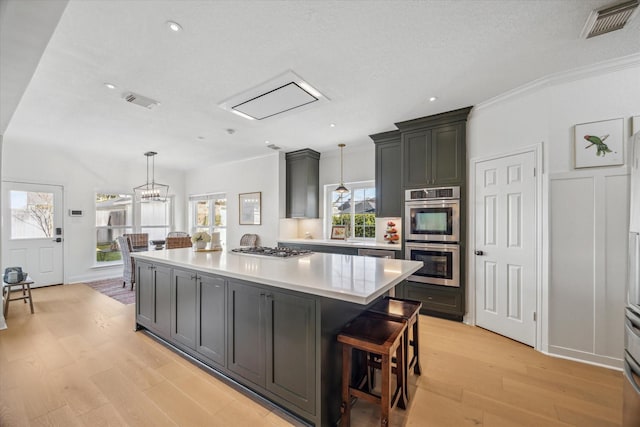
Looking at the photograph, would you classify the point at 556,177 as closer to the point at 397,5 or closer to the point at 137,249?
the point at 397,5

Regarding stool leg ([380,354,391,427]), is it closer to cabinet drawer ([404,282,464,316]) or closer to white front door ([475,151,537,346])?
white front door ([475,151,537,346])

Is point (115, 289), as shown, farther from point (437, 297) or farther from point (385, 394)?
point (437, 297)

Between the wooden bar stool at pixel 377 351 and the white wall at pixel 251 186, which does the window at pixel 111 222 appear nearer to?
the white wall at pixel 251 186

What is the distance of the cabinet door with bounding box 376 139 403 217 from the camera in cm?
416

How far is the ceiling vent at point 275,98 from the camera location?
2.59 metres

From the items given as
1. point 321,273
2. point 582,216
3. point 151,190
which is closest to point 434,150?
point 582,216

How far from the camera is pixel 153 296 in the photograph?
2.89 meters

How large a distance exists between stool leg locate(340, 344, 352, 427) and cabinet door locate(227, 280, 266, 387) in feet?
1.95

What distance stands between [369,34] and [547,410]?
2.98 meters

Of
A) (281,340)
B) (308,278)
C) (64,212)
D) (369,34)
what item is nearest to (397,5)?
(369,34)

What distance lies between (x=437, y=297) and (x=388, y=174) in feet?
6.41

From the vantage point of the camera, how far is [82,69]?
238cm

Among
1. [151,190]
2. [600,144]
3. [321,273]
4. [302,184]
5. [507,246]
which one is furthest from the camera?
[151,190]

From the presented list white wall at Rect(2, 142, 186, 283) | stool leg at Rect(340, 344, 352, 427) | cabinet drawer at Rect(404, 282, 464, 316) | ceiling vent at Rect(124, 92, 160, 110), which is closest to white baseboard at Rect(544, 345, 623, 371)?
cabinet drawer at Rect(404, 282, 464, 316)
